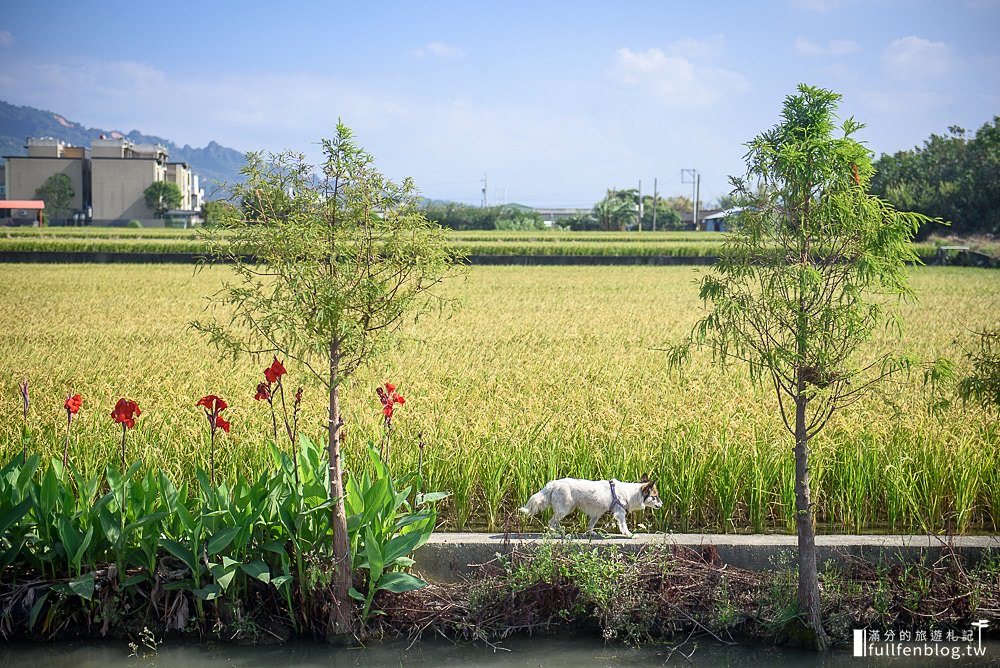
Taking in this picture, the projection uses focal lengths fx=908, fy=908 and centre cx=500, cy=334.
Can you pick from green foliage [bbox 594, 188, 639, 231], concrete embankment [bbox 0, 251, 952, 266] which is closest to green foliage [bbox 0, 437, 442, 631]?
concrete embankment [bbox 0, 251, 952, 266]

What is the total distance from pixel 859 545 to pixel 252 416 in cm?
436

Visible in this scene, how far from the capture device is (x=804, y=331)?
425 cm

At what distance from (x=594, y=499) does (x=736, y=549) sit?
83 cm

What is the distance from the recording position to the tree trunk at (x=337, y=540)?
4.43 meters

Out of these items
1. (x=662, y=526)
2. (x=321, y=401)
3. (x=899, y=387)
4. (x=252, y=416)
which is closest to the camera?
(x=662, y=526)

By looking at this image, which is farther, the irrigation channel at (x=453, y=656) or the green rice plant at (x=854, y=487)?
the green rice plant at (x=854, y=487)

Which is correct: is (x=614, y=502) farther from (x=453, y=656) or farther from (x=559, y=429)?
(x=559, y=429)

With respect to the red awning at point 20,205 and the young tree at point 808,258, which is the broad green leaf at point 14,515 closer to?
the young tree at point 808,258

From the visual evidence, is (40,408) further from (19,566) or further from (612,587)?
(612,587)

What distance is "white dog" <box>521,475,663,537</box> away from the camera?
4.86 m

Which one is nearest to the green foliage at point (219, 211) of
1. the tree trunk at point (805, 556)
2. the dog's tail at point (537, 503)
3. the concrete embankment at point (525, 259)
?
the dog's tail at point (537, 503)

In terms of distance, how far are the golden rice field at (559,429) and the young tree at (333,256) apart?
0.36 metres

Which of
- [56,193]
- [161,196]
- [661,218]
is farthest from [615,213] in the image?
[56,193]

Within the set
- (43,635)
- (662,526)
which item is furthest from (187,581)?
(662,526)
